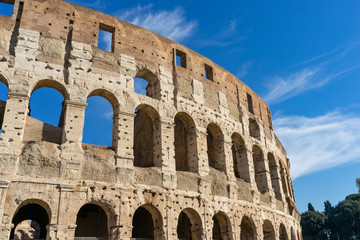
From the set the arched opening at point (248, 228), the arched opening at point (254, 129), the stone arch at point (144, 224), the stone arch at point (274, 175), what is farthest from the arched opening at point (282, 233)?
the stone arch at point (144, 224)

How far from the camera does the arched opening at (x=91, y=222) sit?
1319cm

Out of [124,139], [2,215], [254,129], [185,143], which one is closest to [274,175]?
[254,129]

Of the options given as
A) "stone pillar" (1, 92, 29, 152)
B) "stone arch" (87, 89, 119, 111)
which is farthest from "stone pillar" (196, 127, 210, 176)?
"stone pillar" (1, 92, 29, 152)

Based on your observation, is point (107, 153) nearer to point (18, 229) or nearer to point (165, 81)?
point (165, 81)

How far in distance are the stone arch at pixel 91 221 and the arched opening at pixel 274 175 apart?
9925mm

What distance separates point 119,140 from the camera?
1097 cm

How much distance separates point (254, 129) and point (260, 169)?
87.0 inches

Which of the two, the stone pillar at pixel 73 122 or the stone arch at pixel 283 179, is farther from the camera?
the stone arch at pixel 283 179

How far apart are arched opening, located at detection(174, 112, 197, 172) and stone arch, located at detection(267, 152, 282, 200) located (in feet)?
21.6

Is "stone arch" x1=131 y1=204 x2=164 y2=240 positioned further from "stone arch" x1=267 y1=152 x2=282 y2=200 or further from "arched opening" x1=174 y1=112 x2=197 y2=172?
"stone arch" x1=267 y1=152 x2=282 y2=200

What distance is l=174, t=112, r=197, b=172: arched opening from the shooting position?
43.7 feet

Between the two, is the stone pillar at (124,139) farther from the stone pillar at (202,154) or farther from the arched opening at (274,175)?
the arched opening at (274,175)

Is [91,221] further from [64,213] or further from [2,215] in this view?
[2,215]

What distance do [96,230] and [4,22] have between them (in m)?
8.42
